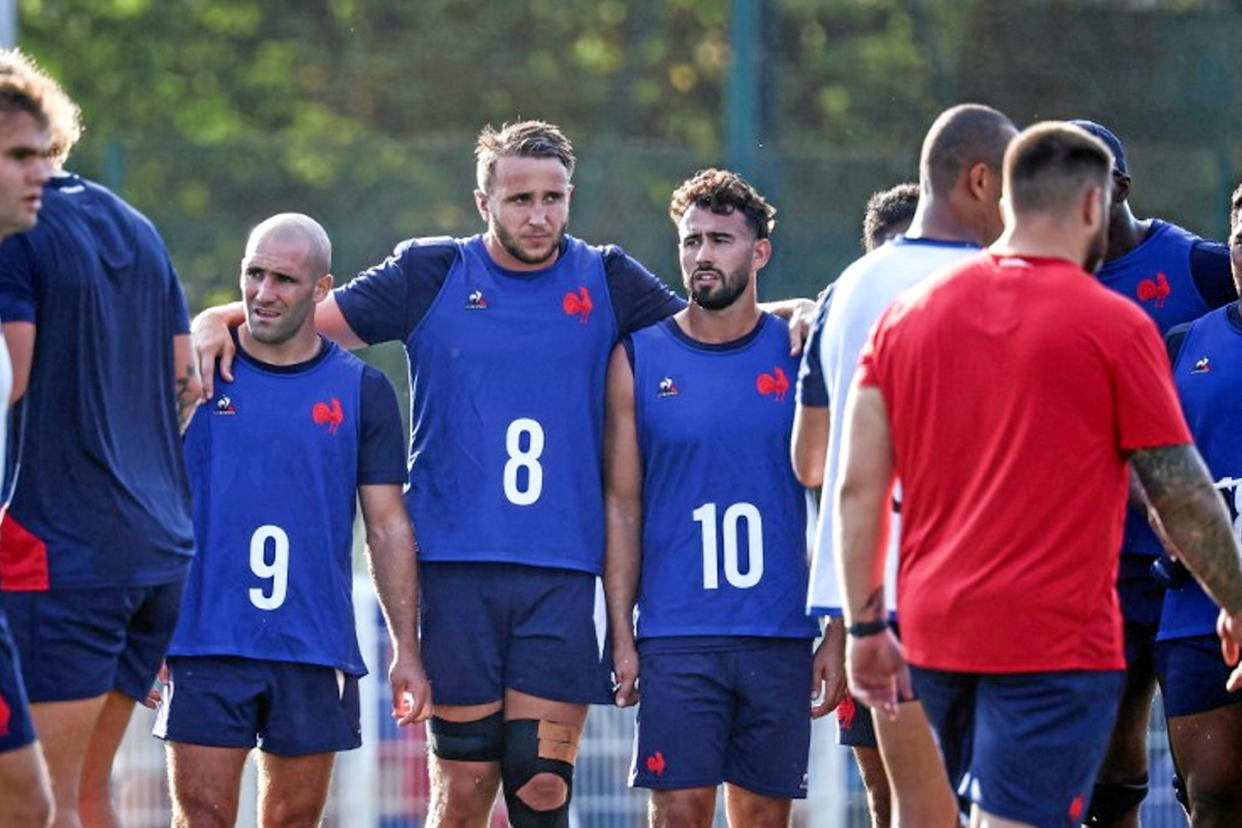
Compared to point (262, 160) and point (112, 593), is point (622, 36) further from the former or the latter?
point (112, 593)

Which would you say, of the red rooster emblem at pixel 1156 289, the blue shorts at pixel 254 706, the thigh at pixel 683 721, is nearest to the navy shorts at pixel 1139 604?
the red rooster emblem at pixel 1156 289

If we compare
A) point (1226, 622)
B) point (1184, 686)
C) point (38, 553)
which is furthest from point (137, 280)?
point (1184, 686)

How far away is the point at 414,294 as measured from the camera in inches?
305

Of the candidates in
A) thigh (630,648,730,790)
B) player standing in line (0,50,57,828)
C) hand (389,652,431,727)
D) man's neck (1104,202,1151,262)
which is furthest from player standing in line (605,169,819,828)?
player standing in line (0,50,57,828)

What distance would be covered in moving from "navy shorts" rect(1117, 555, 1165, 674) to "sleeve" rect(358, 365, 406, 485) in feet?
7.55

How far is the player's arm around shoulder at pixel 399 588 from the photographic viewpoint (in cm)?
751

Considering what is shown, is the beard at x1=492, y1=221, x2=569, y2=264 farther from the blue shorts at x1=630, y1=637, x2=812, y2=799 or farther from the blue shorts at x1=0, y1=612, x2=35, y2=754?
the blue shorts at x1=0, y1=612, x2=35, y2=754

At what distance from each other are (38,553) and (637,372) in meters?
2.40

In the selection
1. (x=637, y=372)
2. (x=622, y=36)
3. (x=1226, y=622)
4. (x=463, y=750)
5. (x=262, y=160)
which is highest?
(x=622, y=36)

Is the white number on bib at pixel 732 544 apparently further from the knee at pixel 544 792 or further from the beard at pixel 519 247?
the beard at pixel 519 247

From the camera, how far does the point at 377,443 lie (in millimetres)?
7688

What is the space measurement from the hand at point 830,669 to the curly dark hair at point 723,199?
1.30 m

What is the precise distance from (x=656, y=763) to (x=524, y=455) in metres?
1.05

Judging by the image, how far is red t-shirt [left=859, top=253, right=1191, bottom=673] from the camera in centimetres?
540
